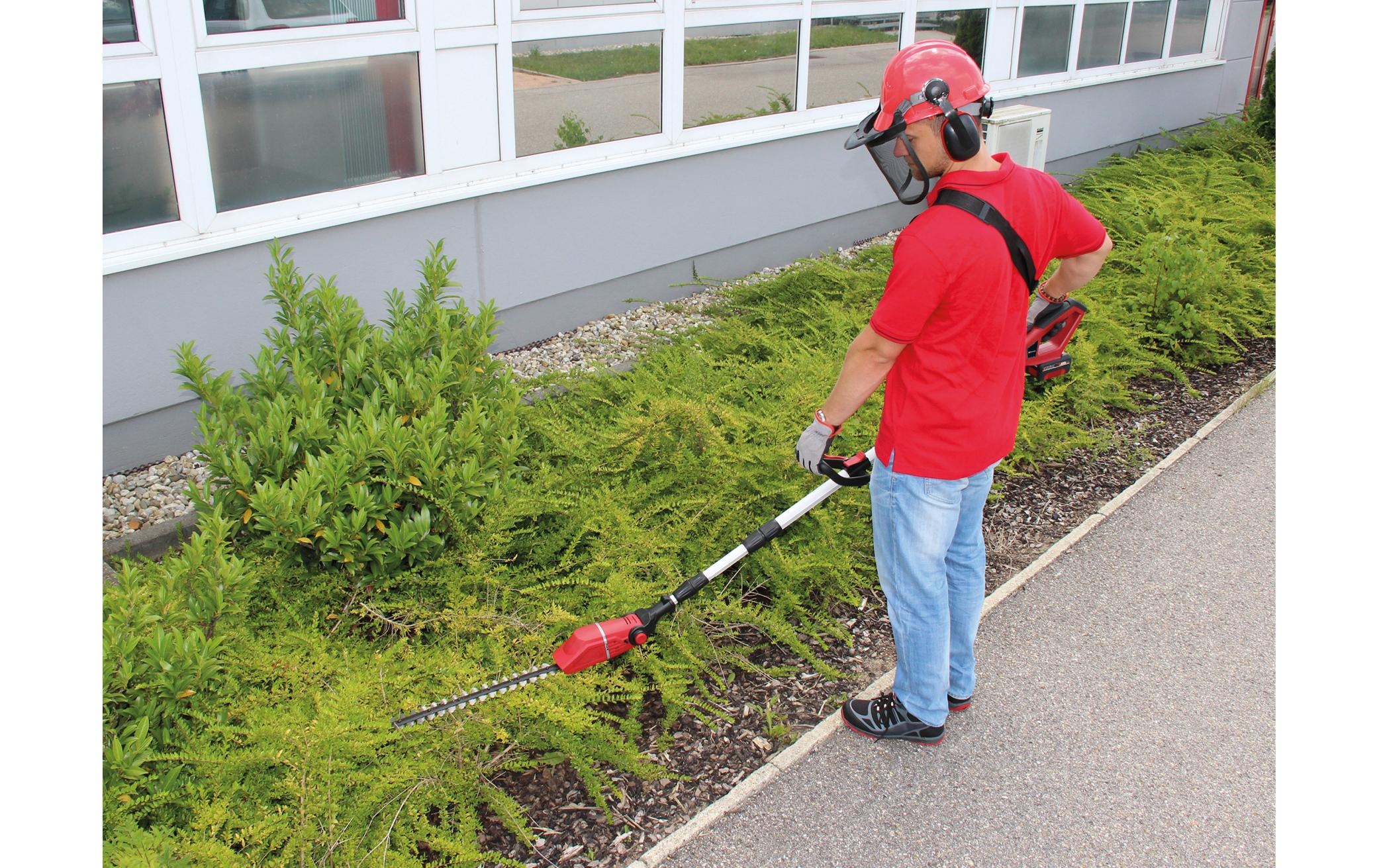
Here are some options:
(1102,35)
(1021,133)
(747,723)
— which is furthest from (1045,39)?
(747,723)

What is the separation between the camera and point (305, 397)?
12.4ft

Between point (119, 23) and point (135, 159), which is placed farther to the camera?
point (135, 159)

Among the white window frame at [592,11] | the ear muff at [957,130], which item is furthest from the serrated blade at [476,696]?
the white window frame at [592,11]

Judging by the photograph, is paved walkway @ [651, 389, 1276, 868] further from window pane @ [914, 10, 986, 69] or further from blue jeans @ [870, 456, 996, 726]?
window pane @ [914, 10, 986, 69]

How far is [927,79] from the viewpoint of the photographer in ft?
8.91

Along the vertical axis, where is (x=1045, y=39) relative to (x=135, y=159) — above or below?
above

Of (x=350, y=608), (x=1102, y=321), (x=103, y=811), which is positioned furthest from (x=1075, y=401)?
(x=103, y=811)

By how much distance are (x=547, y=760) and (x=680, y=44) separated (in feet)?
16.8

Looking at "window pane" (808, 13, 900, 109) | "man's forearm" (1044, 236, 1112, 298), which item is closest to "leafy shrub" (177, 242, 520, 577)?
"man's forearm" (1044, 236, 1112, 298)

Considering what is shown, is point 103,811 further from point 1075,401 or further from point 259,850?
Answer: point 1075,401

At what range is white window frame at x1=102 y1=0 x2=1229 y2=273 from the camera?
462cm

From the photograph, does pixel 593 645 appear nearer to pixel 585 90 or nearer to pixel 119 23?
pixel 119 23

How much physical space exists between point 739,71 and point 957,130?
4.99m

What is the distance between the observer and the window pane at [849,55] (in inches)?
311
